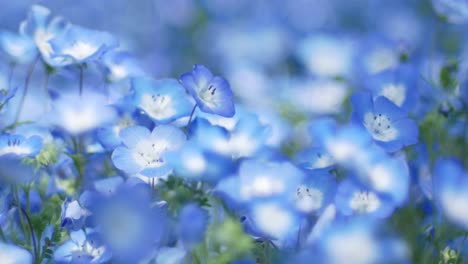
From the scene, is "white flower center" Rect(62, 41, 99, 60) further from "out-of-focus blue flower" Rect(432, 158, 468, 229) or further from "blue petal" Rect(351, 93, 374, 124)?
"out-of-focus blue flower" Rect(432, 158, 468, 229)

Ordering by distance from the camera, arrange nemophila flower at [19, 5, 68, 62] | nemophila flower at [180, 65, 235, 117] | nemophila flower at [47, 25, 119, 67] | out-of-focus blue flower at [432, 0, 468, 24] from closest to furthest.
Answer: nemophila flower at [180, 65, 235, 117] → nemophila flower at [47, 25, 119, 67] → nemophila flower at [19, 5, 68, 62] → out-of-focus blue flower at [432, 0, 468, 24]

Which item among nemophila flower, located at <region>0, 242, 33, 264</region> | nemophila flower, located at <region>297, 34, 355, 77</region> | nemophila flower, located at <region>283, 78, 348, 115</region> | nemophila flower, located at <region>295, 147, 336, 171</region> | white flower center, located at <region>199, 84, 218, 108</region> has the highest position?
white flower center, located at <region>199, 84, 218, 108</region>

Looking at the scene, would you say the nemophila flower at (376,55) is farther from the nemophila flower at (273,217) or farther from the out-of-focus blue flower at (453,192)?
the nemophila flower at (273,217)

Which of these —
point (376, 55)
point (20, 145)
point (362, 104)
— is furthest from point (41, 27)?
point (376, 55)

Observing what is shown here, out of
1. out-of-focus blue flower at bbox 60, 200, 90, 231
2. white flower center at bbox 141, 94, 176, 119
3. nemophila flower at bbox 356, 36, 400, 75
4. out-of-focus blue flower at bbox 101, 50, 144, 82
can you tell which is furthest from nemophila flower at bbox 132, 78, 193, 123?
nemophila flower at bbox 356, 36, 400, 75

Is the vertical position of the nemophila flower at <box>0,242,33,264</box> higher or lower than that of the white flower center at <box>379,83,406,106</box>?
higher

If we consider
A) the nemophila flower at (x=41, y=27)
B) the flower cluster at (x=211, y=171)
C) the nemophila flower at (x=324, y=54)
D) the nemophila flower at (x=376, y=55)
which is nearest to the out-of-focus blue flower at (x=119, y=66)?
the flower cluster at (x=211, y=171)

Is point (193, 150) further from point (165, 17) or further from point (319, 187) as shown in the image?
point (165, 17)

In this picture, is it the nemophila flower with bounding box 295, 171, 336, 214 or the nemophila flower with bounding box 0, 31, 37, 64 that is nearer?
the nemophila flower with bounding box 295, 171, 336, 214
